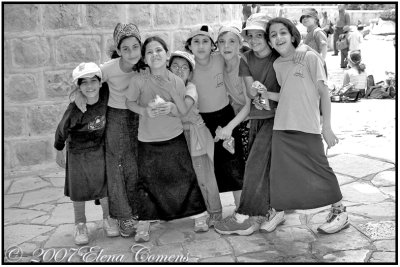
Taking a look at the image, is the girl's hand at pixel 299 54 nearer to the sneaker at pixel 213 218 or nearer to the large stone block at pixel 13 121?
the sneaker at pixel 213 218

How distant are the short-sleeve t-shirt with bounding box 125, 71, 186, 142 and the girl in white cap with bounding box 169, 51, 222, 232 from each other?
0.26 ft

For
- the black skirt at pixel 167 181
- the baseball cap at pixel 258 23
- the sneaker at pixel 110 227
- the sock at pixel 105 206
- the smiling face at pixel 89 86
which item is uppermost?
the baseball cap at pixel 258 23

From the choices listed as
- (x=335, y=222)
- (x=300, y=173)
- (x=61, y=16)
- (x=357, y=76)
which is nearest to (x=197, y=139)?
(x=300, y=173)

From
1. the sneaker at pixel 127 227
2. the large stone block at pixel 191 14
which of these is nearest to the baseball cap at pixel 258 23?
the sneaker at pixel 127 227

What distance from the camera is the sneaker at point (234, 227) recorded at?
4066 mm

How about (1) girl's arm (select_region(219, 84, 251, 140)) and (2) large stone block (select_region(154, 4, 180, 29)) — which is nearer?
(1) girl's arm (select_region(219, 84, 251, 140))

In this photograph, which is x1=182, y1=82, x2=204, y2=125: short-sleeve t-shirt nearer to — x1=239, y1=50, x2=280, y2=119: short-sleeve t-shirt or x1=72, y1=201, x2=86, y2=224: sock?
x1=239, y1=50, x2=280, y2=119: short-sleeve t-shirt

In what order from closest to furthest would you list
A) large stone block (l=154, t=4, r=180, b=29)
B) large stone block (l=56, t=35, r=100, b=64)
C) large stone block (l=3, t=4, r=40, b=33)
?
large stone block (l=3, t=4, r=40, b=33) → large stone block (l=56, t=35, r=100, b=64) → large stone block (l=154, t=4, r=180, b=29)

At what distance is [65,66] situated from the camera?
6027mm

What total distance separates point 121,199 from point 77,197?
0.31 meters

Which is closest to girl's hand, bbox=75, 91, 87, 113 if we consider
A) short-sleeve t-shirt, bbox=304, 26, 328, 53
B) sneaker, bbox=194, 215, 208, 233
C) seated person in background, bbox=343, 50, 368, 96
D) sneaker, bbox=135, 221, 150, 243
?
sneaker, bbox=135, 221, 150, 243

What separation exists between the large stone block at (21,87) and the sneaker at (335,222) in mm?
3449

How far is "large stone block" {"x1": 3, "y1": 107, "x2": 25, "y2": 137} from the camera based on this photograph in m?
5.93

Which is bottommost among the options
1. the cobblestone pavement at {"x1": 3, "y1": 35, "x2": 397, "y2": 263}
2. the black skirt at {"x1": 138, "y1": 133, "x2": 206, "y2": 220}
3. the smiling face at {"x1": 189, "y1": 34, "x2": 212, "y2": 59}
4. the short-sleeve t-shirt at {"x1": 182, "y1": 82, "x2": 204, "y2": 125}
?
the cobblestone pavement at {"x1": 3, "y1": 35, "x2": 397, "y2": 263}
